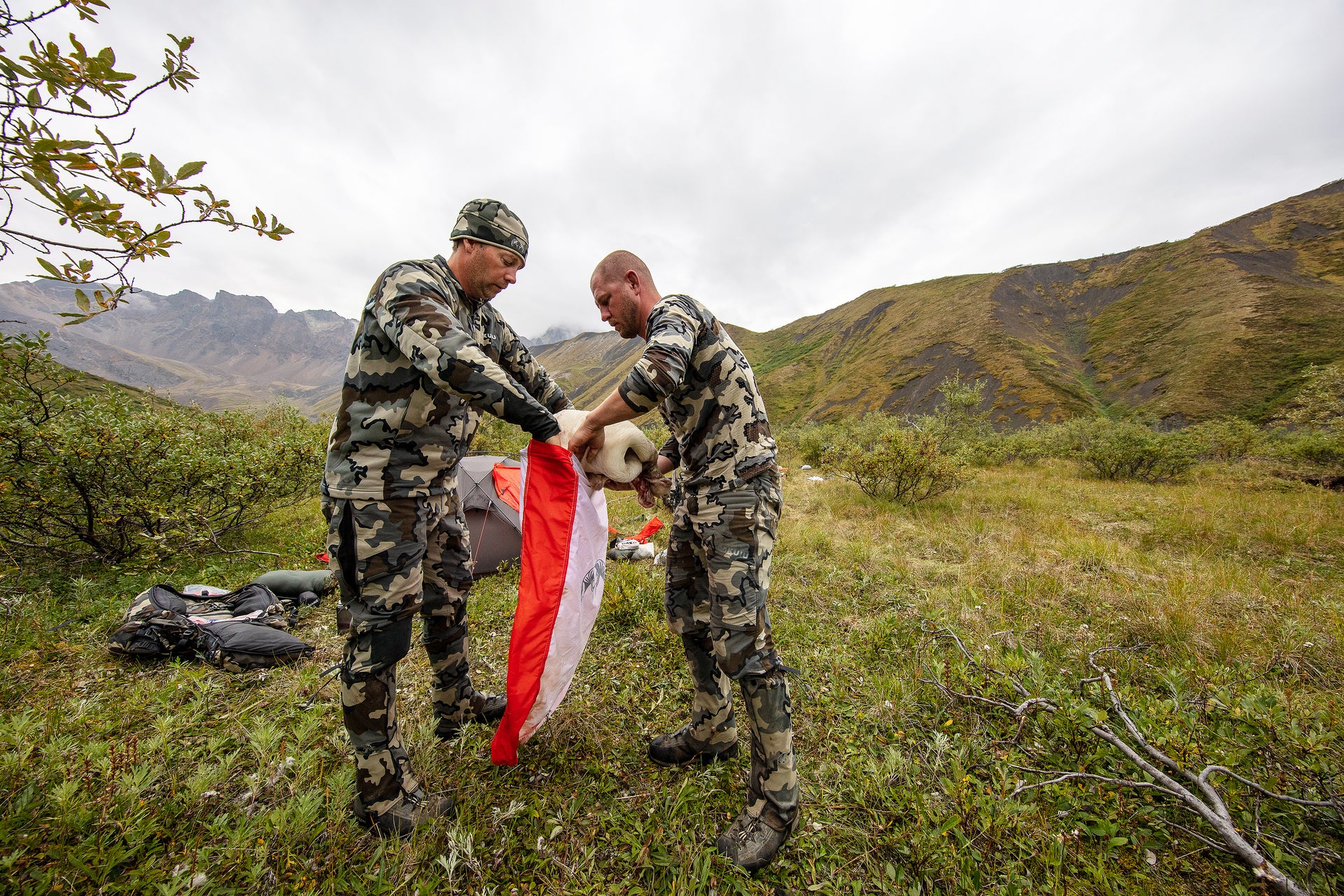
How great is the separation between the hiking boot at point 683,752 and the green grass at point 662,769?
0.11 metres

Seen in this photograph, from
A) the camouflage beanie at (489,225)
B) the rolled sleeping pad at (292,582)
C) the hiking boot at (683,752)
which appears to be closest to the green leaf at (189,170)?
the camouflage beanie at (489,225)

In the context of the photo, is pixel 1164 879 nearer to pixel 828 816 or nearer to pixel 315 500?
pixel 828 816

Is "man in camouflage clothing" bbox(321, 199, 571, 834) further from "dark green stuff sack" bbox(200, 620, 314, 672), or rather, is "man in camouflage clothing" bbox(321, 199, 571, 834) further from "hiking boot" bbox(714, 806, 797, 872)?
"dark green stuff sack" bbox(200, 620, 314, 672)

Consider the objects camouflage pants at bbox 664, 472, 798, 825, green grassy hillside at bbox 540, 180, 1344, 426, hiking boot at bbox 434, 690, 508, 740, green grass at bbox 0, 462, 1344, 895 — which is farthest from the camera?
green grassy hillside at bbox 540, 180, 1344, 426

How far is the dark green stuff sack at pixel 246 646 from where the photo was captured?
3.41 metres

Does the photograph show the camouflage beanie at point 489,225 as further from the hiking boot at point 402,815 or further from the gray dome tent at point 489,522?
the gray dome tent at point 489,522

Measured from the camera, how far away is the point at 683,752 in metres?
2.72

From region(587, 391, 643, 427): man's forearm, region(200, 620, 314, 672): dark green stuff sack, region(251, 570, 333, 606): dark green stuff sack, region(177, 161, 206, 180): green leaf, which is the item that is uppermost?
region(177, 161, 206, 180): green leaf

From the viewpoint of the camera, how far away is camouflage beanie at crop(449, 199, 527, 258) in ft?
8.13

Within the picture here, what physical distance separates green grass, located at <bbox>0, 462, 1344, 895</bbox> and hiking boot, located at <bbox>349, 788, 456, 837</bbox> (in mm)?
67

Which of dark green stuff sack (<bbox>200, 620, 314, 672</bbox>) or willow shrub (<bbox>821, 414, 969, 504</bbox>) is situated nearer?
dark green stuff sack (<bbox>200, 620, 314, 672</bbox>)

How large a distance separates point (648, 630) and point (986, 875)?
2564 millimetres

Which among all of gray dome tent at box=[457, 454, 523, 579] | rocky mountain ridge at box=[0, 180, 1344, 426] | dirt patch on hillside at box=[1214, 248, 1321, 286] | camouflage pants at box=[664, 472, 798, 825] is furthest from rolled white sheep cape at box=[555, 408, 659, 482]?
dirt patch on hillside at box=[1214, 248, 1321, 286]

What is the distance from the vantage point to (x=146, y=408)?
5289 mm
